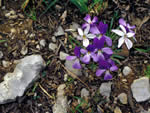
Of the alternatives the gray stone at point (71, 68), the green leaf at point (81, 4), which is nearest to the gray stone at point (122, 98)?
the gray stone at point (71, 68)

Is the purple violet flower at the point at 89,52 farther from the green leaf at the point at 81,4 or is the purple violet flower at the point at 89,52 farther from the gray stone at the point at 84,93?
the green leaf at the point at 81,4

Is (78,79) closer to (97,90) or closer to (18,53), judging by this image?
(97,90)

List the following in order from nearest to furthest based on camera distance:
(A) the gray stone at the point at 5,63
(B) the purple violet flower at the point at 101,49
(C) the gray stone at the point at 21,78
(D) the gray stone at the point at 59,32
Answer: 1. (B) the purple violet flower at the point at 101,49
2. (C) the gray stone at the point at 21,78
3. (A) the gray stone at the point at 5,63
4. (D) the gray stone at the point at 59,32

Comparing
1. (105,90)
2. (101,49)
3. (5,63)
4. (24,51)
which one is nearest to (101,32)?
(101,49)

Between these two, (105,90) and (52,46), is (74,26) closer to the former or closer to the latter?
(52,46)

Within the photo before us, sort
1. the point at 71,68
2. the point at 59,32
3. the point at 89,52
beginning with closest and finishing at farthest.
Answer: the point at 89,52 < the point at 71,68 < the point at 59,32

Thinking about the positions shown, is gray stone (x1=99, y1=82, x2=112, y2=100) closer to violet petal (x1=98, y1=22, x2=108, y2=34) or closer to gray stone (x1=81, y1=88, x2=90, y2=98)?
Result: gray stone (x1=81, y1=88, x2=90, y2=98)
